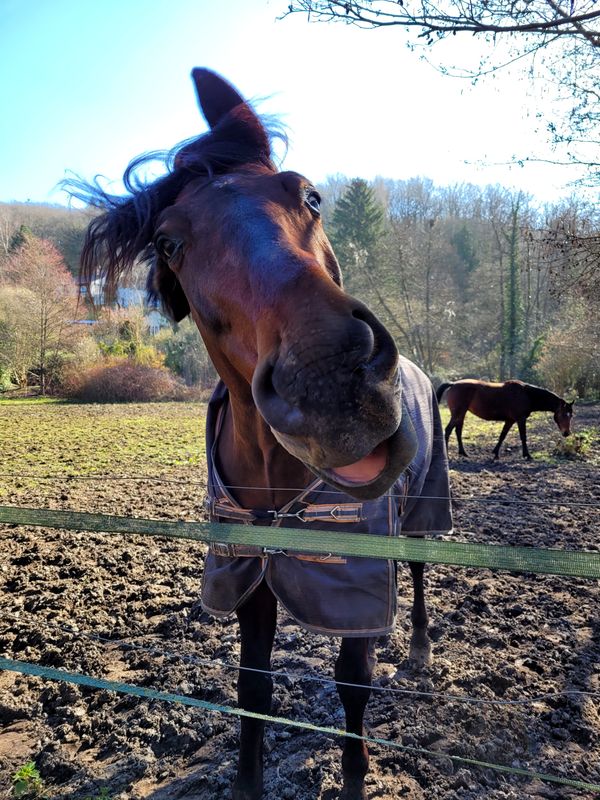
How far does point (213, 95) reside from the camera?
2.26 meters

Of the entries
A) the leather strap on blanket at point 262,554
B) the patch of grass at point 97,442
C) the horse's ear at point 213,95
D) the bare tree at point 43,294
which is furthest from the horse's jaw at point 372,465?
the bare tree at point 43,294

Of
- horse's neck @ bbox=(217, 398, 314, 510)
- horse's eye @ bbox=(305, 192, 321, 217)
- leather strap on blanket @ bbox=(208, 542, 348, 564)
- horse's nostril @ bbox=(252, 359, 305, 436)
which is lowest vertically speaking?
leather strap on blanket @ bbox=(208, 542, 348, 564)

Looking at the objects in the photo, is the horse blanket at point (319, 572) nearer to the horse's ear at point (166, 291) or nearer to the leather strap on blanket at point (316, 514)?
the leather strap on blanket at point (316, 514)

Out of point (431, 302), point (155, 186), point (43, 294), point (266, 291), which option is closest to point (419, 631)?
point (266, 291)

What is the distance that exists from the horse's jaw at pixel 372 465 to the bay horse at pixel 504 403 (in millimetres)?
9631

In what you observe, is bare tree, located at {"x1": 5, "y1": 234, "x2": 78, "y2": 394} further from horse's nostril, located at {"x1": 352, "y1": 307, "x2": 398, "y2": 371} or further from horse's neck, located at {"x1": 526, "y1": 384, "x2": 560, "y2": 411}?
horse's nostril, located at {"x1": 352, "y1": 307, "x2": 398, "y2": 371}

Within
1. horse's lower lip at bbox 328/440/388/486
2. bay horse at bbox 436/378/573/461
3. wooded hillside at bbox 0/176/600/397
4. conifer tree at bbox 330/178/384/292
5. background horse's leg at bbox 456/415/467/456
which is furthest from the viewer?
conifer tree at bbox 330/178/384/292

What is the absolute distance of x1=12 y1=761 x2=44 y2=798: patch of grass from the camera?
Answer: 2.20 m

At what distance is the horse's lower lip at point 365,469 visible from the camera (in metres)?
1.30

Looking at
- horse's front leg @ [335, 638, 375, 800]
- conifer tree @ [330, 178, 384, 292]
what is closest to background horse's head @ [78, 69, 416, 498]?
horse's front leg @ [335, 638, 375, 800]

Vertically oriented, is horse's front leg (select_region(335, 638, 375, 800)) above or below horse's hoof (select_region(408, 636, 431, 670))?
above

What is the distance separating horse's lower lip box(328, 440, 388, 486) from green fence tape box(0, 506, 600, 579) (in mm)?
200

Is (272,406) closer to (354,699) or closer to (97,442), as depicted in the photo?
(354,699)

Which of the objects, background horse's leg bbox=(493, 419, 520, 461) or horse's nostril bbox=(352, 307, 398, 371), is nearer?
horse's nostril bbox=(352, 307, 398, 371)
